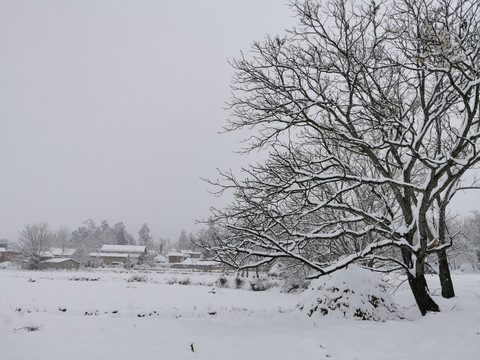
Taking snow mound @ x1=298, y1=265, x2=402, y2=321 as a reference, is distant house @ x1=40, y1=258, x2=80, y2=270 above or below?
below

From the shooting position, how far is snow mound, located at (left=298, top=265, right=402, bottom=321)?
22.8ft

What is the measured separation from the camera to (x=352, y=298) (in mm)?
7148

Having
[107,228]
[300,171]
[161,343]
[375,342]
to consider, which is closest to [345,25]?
[300,171]

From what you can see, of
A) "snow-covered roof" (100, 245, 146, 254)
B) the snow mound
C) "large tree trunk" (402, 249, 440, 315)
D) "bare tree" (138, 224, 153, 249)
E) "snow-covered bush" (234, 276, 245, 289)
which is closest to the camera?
the snow mound

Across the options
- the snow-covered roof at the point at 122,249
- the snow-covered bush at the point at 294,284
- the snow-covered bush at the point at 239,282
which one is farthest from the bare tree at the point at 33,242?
the snow-covered bush at the point at 294,284

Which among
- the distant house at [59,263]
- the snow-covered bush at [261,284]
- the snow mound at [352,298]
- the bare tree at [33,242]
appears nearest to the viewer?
the snow mound at [352,298]

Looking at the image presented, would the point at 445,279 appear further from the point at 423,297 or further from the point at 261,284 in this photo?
the point at 261,284

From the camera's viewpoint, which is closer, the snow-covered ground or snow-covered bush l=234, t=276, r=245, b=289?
the snow-covered ground

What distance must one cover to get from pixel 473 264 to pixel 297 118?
6040 cm

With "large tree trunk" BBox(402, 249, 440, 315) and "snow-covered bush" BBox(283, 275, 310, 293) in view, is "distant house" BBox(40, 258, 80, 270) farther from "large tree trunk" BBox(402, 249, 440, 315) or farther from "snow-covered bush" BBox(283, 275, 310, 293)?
"large tree trunk" BBox(402, 249, 440, 315)

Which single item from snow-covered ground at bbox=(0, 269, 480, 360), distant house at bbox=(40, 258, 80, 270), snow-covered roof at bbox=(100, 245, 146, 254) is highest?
snow-covered ground at bbox=(0, 269, 480, 360)

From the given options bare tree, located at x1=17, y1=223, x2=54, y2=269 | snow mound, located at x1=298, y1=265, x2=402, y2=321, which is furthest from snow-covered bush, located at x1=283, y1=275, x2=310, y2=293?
bare tree, located at x1=17, y1=223, x2=54, y2=269

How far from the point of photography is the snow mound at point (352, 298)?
22.8 ft

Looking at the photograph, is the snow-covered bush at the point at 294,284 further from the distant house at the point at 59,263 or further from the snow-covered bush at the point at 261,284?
the distant house at the point at 59,263
